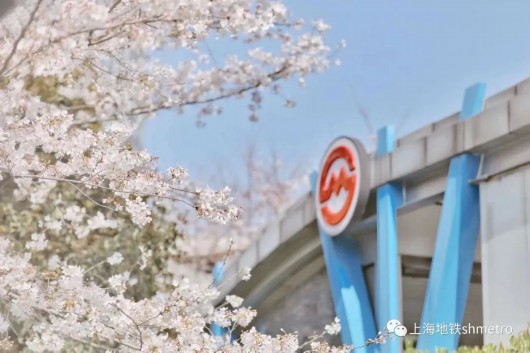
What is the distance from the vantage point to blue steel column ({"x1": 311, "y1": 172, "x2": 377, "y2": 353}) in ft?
32.5

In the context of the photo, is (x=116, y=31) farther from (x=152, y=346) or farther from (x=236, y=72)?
(x=236, y=72)

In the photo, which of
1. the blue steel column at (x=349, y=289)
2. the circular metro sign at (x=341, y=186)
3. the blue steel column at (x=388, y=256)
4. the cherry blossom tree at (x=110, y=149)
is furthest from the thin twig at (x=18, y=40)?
the blue steel column at (x=349, y=289)

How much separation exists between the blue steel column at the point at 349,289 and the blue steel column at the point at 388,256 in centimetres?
68

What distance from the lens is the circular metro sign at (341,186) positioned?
9.48m

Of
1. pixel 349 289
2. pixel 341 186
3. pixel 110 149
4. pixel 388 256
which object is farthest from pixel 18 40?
pixel 349 289

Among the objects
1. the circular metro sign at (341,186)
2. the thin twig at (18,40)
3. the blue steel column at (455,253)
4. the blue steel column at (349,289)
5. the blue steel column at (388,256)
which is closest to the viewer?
the thin twig at (18,40)

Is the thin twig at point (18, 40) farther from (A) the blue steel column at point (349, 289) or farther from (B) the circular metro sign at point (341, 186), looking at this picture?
(A) the blue steel column at point (349, 289)

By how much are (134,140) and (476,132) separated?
15.2ft

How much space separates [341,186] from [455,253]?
2.01m

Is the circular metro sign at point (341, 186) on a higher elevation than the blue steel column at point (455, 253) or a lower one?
higher

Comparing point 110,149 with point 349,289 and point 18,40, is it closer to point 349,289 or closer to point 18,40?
point 18,40

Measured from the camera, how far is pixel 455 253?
823 cm

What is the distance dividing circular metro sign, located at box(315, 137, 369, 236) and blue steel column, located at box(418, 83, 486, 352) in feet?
4.43

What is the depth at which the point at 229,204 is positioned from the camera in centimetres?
475
